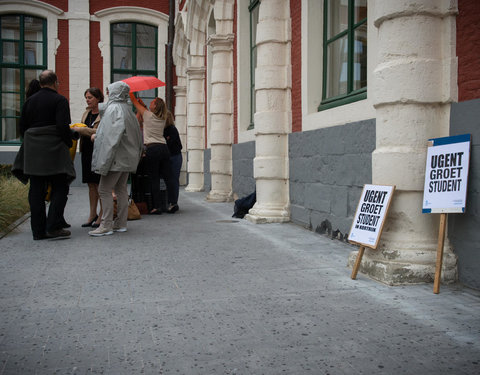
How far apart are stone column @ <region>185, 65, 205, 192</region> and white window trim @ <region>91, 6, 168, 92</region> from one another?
184 inches

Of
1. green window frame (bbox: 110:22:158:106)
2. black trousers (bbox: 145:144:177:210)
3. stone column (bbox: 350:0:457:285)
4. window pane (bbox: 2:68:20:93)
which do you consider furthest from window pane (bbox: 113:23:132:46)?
stone column (bbox: 350:0:457:285)

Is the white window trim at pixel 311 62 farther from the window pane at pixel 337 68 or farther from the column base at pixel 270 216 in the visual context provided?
the column base at pixel 270 216

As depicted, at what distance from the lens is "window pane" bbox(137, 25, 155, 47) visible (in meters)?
19.1

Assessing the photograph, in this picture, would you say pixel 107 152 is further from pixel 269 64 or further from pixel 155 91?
pixel 155 91

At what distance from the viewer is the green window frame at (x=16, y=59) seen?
1798 cm

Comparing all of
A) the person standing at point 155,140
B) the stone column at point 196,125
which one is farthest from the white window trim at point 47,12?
the person standing at point 155,140

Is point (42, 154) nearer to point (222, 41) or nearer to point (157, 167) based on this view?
point (157, 167)

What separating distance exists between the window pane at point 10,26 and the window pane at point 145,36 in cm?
422

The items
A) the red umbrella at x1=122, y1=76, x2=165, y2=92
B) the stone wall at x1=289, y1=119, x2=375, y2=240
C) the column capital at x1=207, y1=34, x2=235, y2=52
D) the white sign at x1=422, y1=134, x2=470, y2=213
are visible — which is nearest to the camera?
the white sign at x1=422, y1=134, x2=470, y2=213

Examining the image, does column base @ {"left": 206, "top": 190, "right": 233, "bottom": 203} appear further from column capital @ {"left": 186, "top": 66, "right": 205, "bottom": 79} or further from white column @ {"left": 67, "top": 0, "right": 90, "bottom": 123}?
white column @ {"left": 67, "top": 0, "right": 90, "bottom": 123}

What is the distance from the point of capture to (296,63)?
7.60 meters

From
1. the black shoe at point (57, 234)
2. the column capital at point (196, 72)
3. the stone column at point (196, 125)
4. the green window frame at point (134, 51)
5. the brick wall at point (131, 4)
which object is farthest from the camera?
the green window frame at point (134, 51)

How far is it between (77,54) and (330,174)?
1440 centimetres

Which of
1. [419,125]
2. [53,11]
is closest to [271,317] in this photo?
[419,125]
